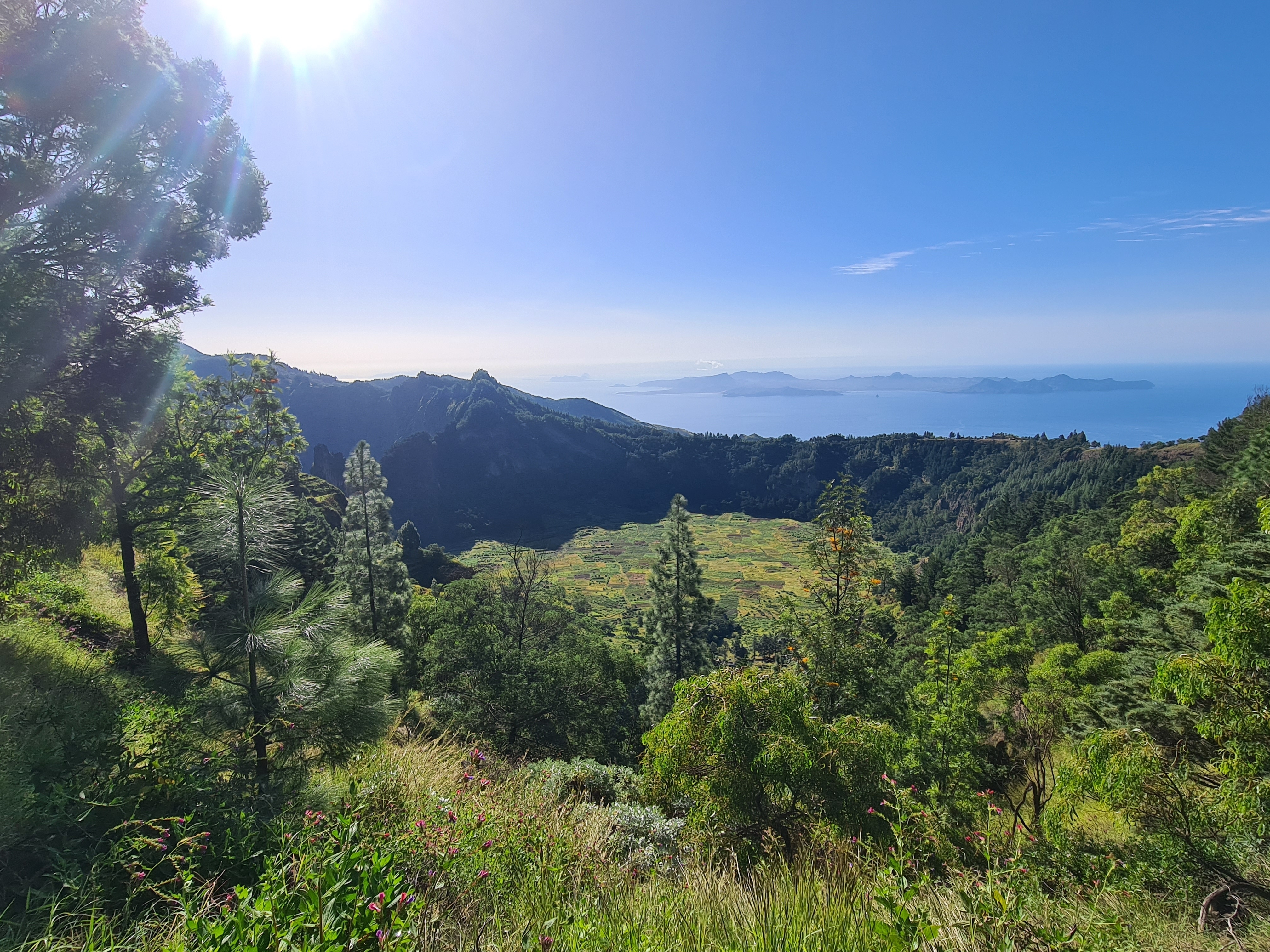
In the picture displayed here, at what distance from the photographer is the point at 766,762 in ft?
17.5

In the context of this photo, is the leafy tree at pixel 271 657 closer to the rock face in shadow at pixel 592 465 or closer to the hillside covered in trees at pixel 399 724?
the hillside covered in trees at pixel 399 724

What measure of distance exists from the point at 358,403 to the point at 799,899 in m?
214

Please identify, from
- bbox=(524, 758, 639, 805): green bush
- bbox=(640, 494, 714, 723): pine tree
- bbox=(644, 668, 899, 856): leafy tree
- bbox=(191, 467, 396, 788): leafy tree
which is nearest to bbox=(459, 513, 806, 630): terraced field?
bbox=(640, 494, 714, 723): pine tree

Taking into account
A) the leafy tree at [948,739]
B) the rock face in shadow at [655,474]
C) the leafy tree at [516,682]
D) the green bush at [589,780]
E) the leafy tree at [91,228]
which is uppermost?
the leafy tree at [91,228]

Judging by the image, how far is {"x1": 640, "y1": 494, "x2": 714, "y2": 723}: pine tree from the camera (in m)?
17.5

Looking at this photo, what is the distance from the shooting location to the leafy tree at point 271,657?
13.8ft

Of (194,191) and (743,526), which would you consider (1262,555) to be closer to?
(194,191)

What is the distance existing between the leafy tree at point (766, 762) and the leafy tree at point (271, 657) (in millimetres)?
3380

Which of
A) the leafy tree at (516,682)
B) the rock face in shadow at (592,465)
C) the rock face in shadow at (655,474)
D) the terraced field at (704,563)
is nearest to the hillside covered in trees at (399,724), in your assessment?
the leafy tree at (516,682)

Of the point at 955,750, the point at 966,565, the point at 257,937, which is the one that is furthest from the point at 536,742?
the point at 966,565

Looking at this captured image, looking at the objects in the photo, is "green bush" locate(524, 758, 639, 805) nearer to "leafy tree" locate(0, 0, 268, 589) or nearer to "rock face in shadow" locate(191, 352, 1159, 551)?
"leafy tree" locate(0, 0, 268, 589)

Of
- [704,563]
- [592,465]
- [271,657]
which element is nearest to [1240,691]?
[271,657]

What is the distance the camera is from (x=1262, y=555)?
824 cm

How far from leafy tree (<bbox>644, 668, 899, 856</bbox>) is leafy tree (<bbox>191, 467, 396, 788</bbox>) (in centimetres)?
338
